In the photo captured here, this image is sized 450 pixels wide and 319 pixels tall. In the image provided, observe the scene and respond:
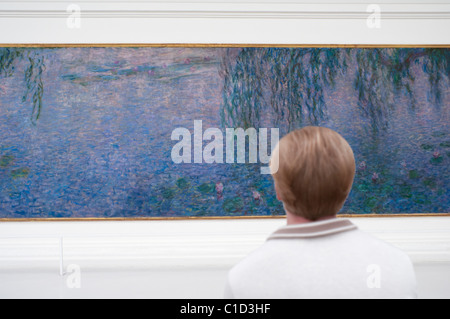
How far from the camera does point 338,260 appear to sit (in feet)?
3.76

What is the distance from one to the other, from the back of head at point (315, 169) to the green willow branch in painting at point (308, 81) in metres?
4.92

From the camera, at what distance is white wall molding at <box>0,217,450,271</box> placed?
6098mm

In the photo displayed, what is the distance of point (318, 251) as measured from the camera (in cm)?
115

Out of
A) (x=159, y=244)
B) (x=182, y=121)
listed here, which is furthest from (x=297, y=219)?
(x=159, y=244)

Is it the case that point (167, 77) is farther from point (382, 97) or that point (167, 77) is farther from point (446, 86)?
point (446, 86)

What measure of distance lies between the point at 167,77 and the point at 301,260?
5427 mm

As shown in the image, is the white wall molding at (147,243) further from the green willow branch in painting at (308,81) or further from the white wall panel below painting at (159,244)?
the green willow branch in painting at (308,81)

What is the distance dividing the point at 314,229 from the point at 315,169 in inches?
7.6

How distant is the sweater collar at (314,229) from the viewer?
3.86 feet

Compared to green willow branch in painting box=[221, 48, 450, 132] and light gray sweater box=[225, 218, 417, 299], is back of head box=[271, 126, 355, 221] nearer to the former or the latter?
light gray sweater box=[225, 218, 417, 299]
